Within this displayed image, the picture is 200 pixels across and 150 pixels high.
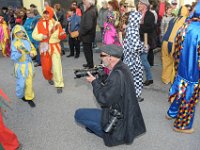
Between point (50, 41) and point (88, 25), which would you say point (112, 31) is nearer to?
point (88, 25)

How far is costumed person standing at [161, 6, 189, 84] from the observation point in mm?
4994

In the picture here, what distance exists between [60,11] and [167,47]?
206 inches

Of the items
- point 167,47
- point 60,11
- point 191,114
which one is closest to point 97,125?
point 191,114

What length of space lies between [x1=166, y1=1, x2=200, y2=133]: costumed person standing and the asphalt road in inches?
12.9

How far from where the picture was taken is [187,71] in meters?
3.44

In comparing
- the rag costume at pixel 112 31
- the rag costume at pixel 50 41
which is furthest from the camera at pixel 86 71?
the rag costume at pixel 112 31

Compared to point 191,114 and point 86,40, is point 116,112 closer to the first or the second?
point 191,114

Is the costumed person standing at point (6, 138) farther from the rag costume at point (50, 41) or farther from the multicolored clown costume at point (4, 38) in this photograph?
the multicolored clown costume at point (4, 38)

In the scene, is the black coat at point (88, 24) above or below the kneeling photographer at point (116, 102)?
above

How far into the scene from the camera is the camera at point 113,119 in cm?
330

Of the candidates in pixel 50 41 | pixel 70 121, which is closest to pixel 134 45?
pixel 70 121

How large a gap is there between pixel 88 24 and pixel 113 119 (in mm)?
3858

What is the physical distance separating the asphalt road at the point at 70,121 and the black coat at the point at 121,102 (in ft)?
0.69

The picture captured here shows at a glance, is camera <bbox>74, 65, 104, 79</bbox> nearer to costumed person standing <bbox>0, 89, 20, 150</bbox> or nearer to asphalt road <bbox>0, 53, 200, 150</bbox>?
costumed person standing <bbox>0, 89, 20, 150</bbox>
